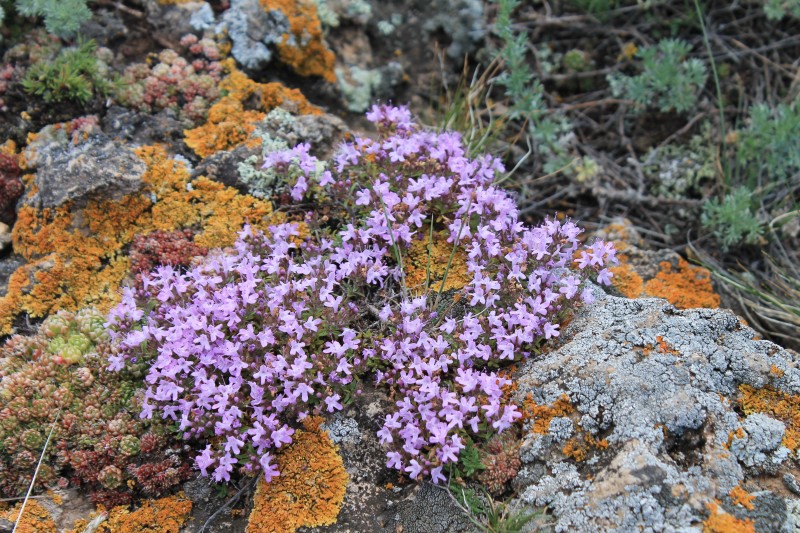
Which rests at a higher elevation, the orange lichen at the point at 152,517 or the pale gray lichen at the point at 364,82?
the pale gray lichen at the point at 364,82

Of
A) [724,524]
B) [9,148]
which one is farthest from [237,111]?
[724,524]

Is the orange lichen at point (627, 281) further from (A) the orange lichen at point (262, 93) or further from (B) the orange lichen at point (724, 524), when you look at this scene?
(A) the orange lichen at point (262, 93)

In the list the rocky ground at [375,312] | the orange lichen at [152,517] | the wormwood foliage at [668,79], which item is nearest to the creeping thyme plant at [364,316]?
the rocky ground at [375,312]

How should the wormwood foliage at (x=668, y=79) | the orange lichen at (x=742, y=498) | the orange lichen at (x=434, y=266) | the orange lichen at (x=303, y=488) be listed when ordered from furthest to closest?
the wormwood foliage at (x=668, y=79)
the orange lichen at (x=434, y=266)
the orange lichen at (x=303, y=488)
the orange lichen at (x=742, y=498)

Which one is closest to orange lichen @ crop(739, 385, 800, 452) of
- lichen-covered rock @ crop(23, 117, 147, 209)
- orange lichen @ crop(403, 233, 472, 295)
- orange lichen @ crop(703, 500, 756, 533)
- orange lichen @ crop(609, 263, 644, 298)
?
orange lichen @ crop(703, 500, 756, 533)

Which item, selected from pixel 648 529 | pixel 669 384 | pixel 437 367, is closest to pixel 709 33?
pixel 669 384

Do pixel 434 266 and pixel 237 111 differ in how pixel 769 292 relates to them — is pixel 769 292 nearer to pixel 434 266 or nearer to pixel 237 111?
pixel 434 266

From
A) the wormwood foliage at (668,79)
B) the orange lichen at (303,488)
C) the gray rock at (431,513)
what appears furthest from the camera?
the wormwood foliage at (668,79)
